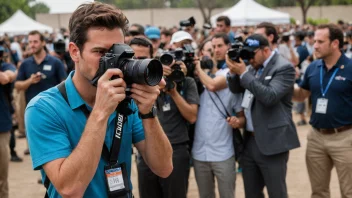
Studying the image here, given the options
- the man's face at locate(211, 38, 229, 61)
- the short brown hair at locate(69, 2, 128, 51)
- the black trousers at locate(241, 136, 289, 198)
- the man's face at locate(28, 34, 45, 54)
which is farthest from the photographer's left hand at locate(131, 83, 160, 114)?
the man's face at locate(28, 34, 45, 54)

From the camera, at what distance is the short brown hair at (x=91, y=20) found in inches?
85.1

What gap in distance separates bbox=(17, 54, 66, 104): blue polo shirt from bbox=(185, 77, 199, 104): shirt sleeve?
3.09 meters

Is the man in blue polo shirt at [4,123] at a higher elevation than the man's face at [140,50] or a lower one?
lower

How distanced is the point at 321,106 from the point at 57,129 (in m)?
3.52

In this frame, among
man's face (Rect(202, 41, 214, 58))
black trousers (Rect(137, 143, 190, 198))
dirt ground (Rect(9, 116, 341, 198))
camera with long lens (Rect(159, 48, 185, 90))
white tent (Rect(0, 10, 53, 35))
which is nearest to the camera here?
camera with long lens (Rect(159, 48, 185, 90))

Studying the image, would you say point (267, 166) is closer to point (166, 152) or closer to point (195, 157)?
point (195, 157)

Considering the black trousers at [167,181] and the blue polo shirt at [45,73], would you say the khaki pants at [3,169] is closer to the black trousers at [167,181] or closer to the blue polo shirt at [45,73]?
the blue polo shirt at [45,73]

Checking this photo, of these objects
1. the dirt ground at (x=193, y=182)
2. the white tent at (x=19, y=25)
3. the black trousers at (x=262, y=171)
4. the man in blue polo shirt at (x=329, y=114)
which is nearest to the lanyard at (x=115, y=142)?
the black trousers at (x=262, y=171)

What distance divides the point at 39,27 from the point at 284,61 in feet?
70.8

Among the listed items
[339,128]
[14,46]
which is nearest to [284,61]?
[339,128]

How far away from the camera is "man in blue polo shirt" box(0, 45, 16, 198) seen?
18.6 feet

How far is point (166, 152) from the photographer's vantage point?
2.47 meters

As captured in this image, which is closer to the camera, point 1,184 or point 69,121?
point 69,121

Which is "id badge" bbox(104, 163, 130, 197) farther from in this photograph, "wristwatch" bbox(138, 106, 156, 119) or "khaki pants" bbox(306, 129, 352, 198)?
"khaki pants" bbox(306, 129, 352, 198)
